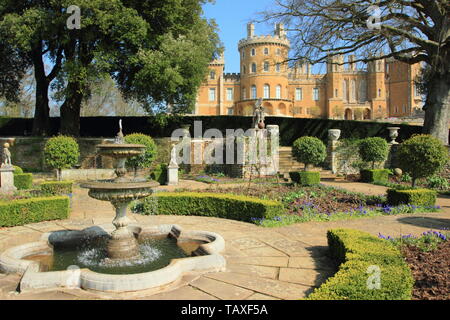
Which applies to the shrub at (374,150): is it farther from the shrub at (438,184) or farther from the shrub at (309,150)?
the shrub at (309,150)

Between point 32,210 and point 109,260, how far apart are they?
3.82 meters

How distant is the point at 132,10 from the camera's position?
1688 centimetres

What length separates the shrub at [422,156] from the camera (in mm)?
10453

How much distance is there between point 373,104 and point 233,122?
3723 centimetres

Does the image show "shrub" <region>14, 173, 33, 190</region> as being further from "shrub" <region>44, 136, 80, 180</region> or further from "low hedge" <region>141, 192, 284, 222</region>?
"low hedge" <region>141, 192, 284, 222</region>

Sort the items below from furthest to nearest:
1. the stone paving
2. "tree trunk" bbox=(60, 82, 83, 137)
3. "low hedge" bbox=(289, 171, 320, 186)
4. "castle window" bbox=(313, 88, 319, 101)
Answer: "castle window" bbox=(313, 88, 319, 101), "tree trunk" bbox=(60, 82, 83, 137), "low hedge" bbox=(289, 171, 320, 186), the stone paving

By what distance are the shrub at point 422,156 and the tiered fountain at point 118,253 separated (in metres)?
7.67

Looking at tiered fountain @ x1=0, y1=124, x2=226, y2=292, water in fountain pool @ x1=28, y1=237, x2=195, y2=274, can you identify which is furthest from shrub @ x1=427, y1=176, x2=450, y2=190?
water in fountain pool @ x1=28, y1=237, x2=195, y2=274

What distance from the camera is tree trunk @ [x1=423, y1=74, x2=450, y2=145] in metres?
16.3

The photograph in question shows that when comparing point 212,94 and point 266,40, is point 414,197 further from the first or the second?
point 212,94

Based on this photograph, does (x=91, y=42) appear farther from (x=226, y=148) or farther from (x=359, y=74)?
(x=359, y=74)

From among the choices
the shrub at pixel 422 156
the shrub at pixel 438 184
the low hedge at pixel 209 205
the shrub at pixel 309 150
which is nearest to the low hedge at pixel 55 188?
the low hedge at pixel 209 205

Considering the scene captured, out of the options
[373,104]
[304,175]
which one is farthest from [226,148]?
[373,104]
